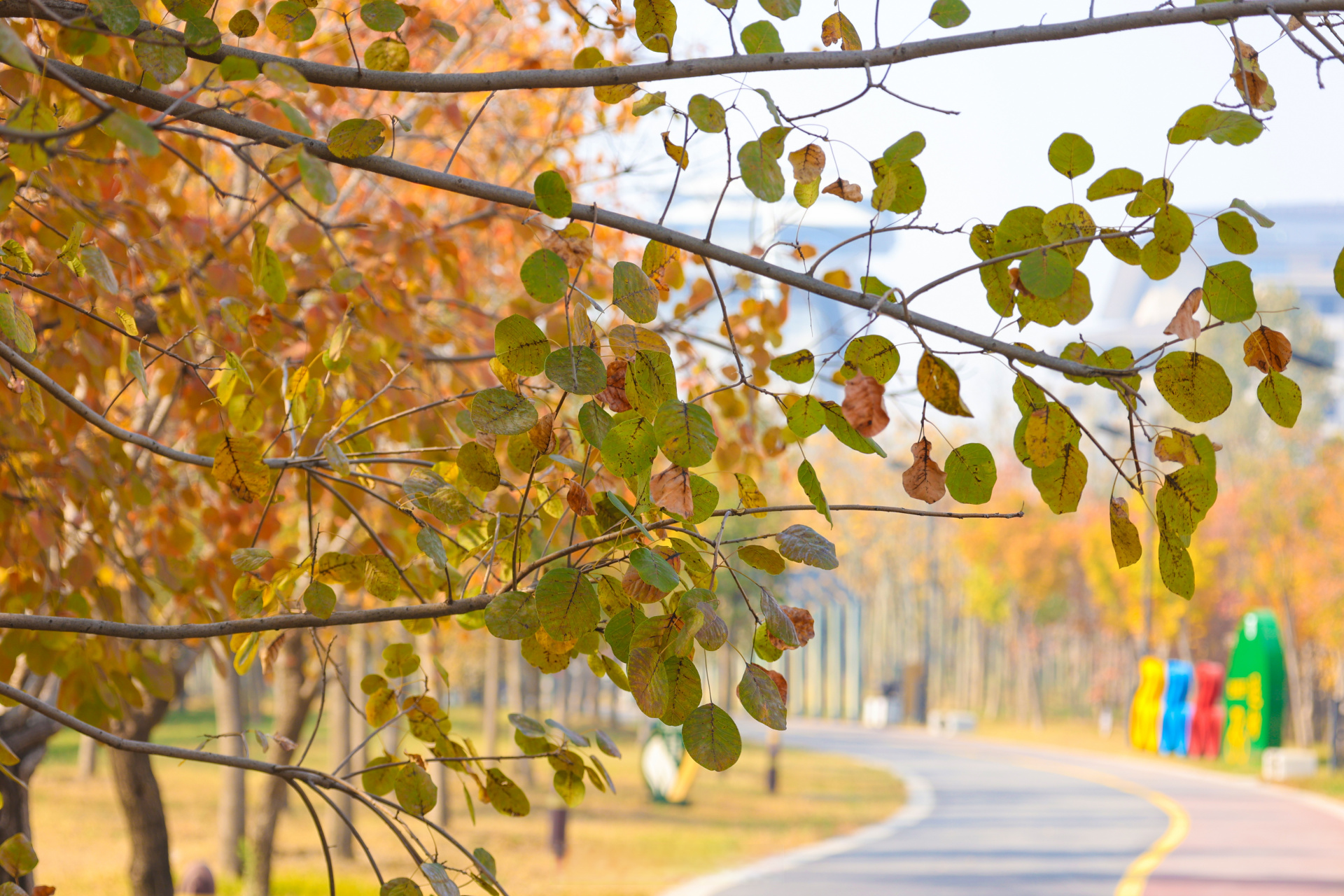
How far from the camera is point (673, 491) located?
1.43m

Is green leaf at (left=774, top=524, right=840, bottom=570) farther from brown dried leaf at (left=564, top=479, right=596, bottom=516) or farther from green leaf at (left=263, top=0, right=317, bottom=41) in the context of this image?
green leaf at (left=263, top=0, right=317, bottom=41)

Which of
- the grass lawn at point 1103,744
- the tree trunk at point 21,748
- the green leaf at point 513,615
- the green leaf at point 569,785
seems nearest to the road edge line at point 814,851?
the tree trunk at point 21,748

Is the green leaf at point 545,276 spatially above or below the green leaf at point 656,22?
below

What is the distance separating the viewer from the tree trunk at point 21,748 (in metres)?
4.08

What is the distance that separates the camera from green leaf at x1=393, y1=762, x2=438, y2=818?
2037 mm

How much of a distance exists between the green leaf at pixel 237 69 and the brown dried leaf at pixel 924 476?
2.94 feet

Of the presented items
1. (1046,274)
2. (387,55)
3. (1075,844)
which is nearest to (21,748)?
(387,55)

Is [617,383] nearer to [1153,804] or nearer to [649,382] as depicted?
[649,382]

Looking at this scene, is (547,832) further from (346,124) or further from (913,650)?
(913,650)

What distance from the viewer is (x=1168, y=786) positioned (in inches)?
763

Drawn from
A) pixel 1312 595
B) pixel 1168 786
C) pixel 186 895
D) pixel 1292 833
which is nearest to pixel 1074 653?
pixel 1312 595

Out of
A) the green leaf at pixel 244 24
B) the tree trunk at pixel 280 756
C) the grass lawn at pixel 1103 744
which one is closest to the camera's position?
the green leaf at pixel 244 24

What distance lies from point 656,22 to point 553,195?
0.30 meters

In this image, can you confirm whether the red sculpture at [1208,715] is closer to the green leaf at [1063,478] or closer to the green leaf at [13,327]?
the green leaf at [1063,478]
